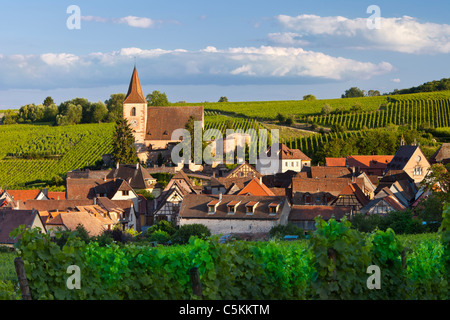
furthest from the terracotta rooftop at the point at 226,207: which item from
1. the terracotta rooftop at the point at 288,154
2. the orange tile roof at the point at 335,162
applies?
the orange tile roof at the point at 335,162

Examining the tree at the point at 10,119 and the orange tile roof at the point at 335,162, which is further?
the tree at the point at 10,119

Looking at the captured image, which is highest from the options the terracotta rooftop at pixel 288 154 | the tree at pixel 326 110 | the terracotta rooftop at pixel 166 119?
the tree at pixel 326 110

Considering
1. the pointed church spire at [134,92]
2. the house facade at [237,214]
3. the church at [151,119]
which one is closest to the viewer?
the house facade at [237,214]

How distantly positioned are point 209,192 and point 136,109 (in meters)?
28.0

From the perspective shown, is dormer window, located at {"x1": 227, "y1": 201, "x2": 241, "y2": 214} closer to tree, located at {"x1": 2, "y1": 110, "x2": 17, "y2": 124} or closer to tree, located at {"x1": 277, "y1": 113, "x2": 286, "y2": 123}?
tree, located at {"x1": 277, "y1": 113, "x2": 286, "y2": 123}

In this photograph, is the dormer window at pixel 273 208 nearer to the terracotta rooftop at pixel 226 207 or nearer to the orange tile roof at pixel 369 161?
the terracotta rooftop at pixel 226 207

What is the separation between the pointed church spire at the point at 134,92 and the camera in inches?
3310

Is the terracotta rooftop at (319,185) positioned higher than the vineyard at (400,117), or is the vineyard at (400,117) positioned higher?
the vineyard at (400,117)

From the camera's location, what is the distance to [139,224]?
53.9 m

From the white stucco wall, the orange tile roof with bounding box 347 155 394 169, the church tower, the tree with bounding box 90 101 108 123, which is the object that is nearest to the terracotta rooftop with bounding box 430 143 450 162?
the orange tile roof with bounding box 347 155 394 169

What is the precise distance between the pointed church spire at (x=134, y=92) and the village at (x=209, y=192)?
0.14m

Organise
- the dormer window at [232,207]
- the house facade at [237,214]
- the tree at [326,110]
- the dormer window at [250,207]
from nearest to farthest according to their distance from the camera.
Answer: the house facade at [237,214] → the dormer window at [250,207] → the dormer window at [232,207] → the tree at [326,110]

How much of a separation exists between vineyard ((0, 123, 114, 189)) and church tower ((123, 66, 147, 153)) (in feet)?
19.2
